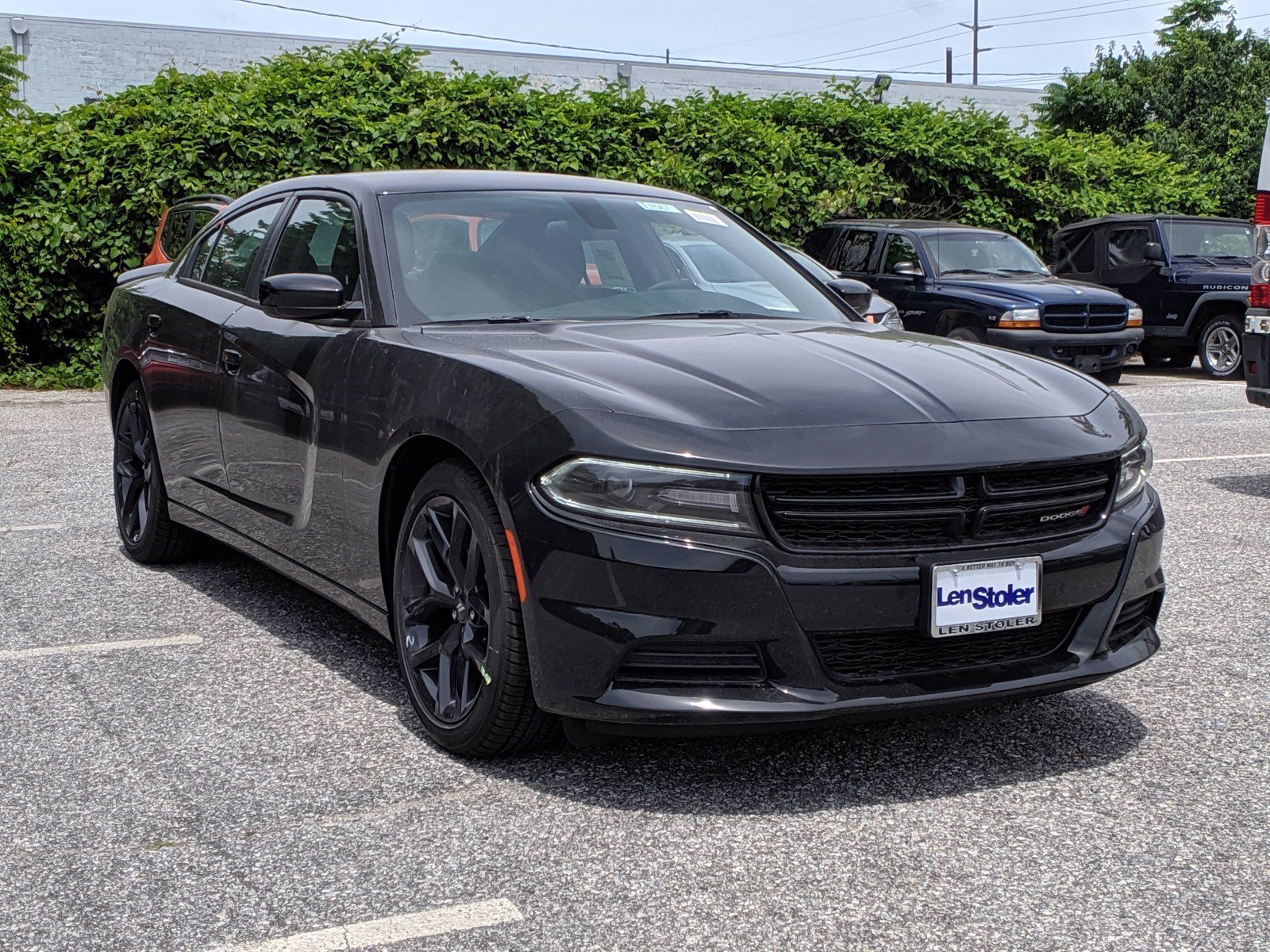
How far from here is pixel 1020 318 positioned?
13773mm

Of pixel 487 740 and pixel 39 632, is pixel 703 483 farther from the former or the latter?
pixel 39 632

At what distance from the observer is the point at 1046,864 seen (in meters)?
3.09

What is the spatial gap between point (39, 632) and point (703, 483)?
113 inches

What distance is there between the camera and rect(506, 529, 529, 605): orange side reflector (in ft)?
11.1

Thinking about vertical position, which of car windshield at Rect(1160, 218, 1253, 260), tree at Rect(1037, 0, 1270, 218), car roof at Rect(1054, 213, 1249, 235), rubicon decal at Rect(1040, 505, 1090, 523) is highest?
tree at Rect(1037, 0, 1270, 218)

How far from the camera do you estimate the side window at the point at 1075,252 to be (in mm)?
16859

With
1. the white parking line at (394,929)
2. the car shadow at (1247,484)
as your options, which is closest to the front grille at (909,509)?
the white parking line at (394,929)

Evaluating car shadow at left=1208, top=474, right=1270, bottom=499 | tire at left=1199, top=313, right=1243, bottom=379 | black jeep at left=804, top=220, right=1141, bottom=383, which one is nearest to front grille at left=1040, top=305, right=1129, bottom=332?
black jeep at left=804, top=220, right=1141, bottom=383

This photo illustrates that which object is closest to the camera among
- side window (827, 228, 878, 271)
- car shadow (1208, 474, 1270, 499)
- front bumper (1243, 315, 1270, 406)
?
front bumper (1243, 315, 1270, 406)

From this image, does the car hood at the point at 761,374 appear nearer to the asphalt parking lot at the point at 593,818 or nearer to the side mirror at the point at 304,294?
the side mirror at the point at 304,294

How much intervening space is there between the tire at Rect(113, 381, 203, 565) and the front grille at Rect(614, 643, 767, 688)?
3.17 meters

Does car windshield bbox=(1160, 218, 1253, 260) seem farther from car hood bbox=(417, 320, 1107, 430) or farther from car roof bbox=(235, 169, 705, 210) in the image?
car hood bbox=(417, 320, 1107, 430)

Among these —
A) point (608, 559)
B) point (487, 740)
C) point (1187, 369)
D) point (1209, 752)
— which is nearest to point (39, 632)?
A: point (487, 740)

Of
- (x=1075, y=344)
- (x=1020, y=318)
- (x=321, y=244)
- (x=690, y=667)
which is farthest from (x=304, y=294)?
(x=1075, y=344)
